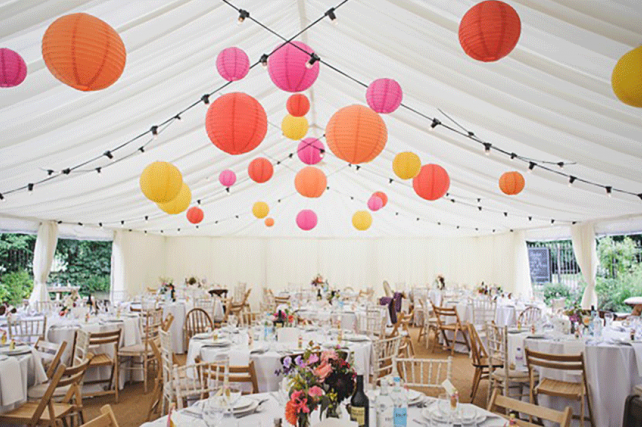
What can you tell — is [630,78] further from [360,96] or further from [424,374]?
[424,374]

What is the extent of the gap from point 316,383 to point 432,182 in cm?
372

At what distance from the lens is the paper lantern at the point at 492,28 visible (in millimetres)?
2658

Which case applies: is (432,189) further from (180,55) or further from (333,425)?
(333,425)

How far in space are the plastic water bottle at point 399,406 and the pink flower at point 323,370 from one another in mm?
633

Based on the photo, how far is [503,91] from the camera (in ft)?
15.8

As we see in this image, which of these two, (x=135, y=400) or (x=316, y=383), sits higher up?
(x=316, y=383)

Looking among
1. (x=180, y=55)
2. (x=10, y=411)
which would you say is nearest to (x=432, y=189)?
(x=180, y=55)

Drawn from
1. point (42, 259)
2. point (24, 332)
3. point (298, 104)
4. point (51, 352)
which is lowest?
point (51, 352)

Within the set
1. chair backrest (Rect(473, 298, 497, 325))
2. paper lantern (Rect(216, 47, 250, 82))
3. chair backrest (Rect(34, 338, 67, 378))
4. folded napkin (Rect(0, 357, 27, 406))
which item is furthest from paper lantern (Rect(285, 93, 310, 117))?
chair backrest (Rect(473, 298, 497, 325))

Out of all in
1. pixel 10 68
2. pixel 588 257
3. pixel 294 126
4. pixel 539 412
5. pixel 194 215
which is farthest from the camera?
pixel 588 257

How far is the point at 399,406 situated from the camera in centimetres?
270

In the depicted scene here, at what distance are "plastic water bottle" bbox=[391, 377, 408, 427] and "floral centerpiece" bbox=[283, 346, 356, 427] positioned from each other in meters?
0.44

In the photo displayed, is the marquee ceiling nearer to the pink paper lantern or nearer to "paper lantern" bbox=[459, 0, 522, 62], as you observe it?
"paper lantern" bbox=[459, 0, 522, 62]

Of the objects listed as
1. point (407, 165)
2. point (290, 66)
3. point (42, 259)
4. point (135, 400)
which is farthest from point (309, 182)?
point (42, 259)
